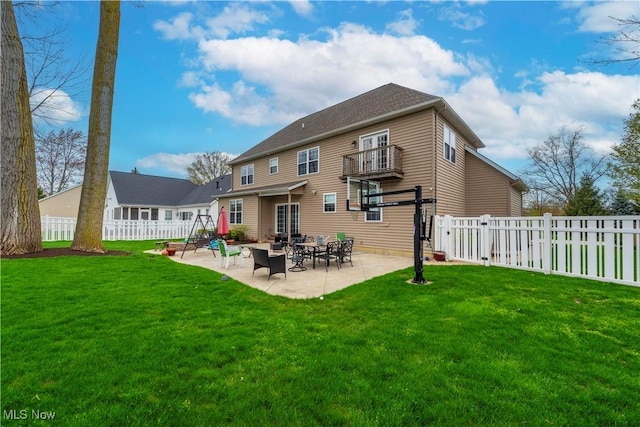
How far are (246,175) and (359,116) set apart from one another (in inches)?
392

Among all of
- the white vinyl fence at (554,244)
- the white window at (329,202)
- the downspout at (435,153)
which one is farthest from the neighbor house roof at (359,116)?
the white vinyl fence at (554,244)

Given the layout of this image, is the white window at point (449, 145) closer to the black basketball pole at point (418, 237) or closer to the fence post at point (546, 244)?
the fence post at point (546, 244)

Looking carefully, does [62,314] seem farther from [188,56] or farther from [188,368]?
[188,56]

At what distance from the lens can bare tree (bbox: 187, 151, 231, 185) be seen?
38.5 metres

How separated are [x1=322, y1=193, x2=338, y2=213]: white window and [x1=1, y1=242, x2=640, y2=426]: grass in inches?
338

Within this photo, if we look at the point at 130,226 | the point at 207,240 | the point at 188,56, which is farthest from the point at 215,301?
the point at 130,226

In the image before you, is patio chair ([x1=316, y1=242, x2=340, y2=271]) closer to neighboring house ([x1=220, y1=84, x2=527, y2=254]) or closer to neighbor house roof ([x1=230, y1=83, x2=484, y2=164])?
neighboring house ([x1=220, y1=84, x2=527, y2=254])

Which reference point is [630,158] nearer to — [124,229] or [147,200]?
[124,229]

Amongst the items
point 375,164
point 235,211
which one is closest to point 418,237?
point 375,164

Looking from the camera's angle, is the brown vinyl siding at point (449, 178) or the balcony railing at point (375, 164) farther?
the balcony railing at point (375, 164)

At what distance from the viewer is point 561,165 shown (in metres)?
25.5

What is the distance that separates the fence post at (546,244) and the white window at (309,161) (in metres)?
10.2

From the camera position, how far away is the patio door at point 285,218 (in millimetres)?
16047

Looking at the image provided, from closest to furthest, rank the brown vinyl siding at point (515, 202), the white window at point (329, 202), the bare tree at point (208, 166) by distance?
the white window at point (329, 202) → the brown vinyl siding at point (515, 202) → the bare tree at point (208, 166)
